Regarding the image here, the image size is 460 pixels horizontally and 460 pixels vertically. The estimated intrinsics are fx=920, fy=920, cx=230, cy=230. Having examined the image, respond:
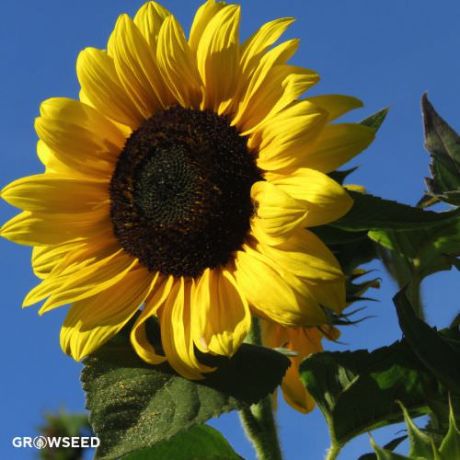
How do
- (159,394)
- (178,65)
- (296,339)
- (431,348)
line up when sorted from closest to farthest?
(431,348) < (159,394) < (178,65) < (296,339)

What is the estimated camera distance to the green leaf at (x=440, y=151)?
6.33 feet

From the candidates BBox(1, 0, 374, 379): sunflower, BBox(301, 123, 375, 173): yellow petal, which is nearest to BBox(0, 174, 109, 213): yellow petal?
BBox(1, 0, 374, 379): sunflower

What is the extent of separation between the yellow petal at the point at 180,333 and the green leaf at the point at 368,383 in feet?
0.77

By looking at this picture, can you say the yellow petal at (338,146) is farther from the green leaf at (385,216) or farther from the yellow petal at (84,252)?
the yellow petal at (84,252)

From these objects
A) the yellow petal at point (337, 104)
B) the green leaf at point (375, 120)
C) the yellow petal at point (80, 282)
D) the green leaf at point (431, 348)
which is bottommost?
the green leaf at point (431, 348)

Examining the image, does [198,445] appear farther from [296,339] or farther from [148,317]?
[296,339]

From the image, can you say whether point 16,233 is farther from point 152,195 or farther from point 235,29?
point 235,29

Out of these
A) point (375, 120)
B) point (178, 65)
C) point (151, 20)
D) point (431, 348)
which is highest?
point (151, 20)

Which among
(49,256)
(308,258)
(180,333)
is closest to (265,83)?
(308,258)

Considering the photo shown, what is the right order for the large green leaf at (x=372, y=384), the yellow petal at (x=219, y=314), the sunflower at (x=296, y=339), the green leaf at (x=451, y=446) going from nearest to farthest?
the green leaf at (x=451, y=446) → the yellow petal at (x=219, y=314) → the large green leaf at (x=372, y=384) → the sunflower at (x=296, y=339)

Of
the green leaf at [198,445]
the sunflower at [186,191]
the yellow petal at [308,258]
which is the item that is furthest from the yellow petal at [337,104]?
the green leaf at [198,445]

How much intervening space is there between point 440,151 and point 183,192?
553 mm

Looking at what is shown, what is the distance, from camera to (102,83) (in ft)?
6.47

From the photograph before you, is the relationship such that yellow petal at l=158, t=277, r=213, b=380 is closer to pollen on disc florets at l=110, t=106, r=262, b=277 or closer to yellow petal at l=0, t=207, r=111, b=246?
pollen on disc florets at l=110, t=106, r=262, b=277
